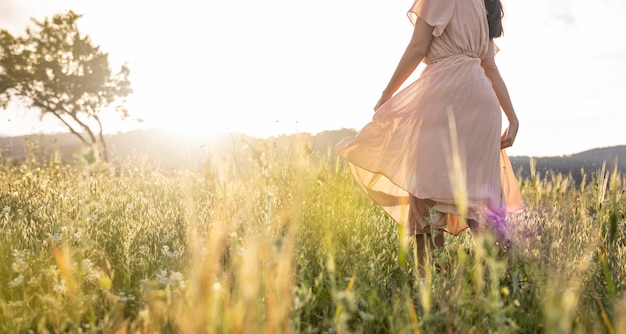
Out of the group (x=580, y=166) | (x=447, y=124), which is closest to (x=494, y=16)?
(x=447, y=124)

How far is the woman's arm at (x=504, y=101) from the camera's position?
122 inches

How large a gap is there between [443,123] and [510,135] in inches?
25.8

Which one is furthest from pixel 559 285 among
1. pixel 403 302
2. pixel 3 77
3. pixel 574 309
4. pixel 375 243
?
pixel 3 77

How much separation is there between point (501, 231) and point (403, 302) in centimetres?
89

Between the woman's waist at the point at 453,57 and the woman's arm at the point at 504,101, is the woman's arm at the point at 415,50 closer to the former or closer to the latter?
the woman's waist at the point at 453,57

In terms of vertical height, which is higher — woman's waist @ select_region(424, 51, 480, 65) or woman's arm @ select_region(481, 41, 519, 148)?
woman's waist @ select_region(424, 51, 480, 65)

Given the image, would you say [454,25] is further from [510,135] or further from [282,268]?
[282,268]

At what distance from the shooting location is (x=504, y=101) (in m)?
3.13

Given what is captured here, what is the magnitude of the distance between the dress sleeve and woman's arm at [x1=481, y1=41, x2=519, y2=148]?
52 cm

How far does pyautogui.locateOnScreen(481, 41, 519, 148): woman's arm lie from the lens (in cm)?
309

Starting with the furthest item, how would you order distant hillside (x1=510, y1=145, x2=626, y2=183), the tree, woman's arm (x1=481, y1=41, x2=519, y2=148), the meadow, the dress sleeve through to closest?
the tree, distant hillside (x1=510, y1=145, x2=626, y2=183), woman's arm (x1=481, y1=41, x2=519, y2=148), the dress sleeve, the meadow

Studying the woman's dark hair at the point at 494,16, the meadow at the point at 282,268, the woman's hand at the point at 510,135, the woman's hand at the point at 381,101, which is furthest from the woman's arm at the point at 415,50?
the meadow at the point at 282,268

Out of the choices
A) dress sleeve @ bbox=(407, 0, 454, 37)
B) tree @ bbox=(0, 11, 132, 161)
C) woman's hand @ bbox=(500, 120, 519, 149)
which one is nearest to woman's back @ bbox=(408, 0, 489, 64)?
dress sleeve @ bbox=(407, 0, 454, 37)

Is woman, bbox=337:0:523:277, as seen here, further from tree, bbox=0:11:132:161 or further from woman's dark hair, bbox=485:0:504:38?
tree, bbox=0:11:132:161
